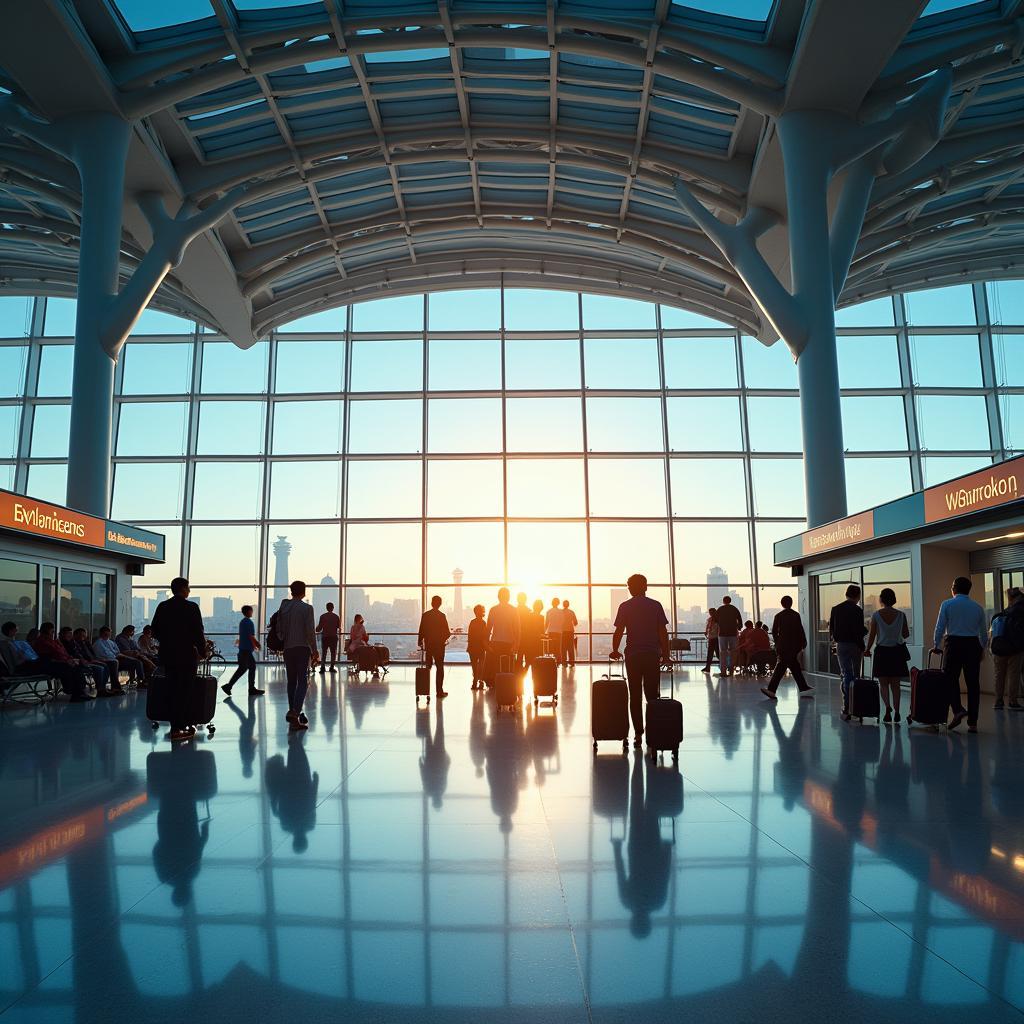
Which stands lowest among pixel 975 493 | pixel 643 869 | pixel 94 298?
pixel 643 869

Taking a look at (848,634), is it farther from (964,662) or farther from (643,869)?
(643,869)

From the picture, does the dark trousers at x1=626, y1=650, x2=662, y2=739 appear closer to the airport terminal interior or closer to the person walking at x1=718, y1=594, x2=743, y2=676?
the airport terminal interior

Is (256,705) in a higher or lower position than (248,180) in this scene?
lower

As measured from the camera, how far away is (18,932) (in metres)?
3.12

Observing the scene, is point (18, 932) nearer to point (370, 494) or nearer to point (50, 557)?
point (50, 557)

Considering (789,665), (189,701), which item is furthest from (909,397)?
(189,701)

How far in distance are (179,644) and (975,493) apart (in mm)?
9786

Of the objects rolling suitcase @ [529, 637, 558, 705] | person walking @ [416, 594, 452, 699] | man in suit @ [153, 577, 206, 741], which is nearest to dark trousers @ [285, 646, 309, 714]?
man in suit @ [153, 577, 206, 741]

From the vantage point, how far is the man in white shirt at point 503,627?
12609 millimetres

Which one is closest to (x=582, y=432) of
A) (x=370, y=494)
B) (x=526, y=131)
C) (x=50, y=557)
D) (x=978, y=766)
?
(x=370, y=494)

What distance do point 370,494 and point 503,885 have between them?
22582 mm

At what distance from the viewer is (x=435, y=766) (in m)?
6.92

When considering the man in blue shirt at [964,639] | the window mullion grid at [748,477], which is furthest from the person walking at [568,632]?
the man in blue shirt at [964,639]

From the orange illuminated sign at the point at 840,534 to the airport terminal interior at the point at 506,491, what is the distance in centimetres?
10
